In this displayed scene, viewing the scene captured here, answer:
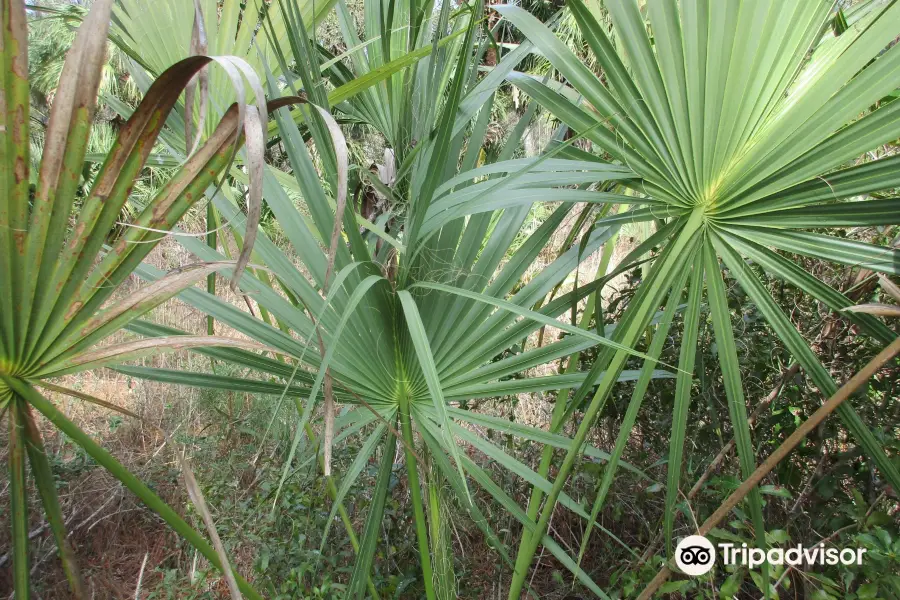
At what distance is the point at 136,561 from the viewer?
2.72 meters

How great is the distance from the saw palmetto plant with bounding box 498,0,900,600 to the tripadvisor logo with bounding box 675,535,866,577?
1.65ft

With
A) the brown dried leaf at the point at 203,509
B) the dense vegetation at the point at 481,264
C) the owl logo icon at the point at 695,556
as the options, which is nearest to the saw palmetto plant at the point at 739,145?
the dense vegetation at the point at 481,264

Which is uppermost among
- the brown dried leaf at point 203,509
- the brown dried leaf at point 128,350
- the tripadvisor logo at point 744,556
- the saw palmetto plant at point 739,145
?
the saw palmetto plant at point 739,145

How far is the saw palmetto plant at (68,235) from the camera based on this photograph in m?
0.82

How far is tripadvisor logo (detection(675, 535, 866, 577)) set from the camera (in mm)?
1521

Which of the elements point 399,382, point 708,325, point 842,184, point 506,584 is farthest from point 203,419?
point 842,184

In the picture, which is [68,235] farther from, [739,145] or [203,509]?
[739,145]

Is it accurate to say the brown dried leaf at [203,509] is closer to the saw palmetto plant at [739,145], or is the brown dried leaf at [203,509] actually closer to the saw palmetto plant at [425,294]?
the saw palmetto plant at [425,294]

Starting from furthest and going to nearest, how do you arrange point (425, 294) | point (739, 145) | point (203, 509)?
1. point (425, 294)
2. point (739, 145)
3. point (203, 509)

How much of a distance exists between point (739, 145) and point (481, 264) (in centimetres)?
58

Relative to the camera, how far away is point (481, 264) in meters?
1.42

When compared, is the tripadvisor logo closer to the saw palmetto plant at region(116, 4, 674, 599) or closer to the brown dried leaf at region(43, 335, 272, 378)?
the saw palmetto plant at region(116, 4, 674, 599)

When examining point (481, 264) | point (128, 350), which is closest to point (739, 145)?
point (481, 264)

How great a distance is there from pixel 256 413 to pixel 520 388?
84.1 inches
